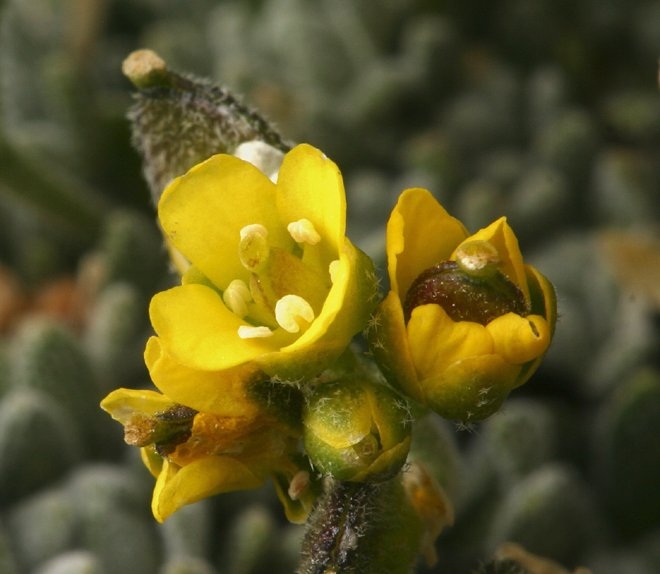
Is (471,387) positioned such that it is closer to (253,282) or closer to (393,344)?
(393,344)

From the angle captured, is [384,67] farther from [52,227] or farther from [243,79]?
[52,227]

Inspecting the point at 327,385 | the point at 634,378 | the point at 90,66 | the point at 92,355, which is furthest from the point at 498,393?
the point at 90,66

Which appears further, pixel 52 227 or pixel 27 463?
pixel 52 227

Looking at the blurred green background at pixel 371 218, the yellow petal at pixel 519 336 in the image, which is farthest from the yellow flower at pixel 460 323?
the blurred green background at pixel 371 218

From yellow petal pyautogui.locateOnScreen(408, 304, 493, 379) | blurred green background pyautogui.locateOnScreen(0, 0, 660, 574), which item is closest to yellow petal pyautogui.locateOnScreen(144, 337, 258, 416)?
yellow petal pyautogui.locateOnScreen(408, 304, 493, 379)

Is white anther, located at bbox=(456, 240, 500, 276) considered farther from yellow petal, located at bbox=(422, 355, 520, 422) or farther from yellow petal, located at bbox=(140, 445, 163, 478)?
yellow petal, located at bbox=(140, 445, 163, 478)

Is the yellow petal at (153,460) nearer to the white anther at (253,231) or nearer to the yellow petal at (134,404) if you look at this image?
the yellow petal at (134,404)
